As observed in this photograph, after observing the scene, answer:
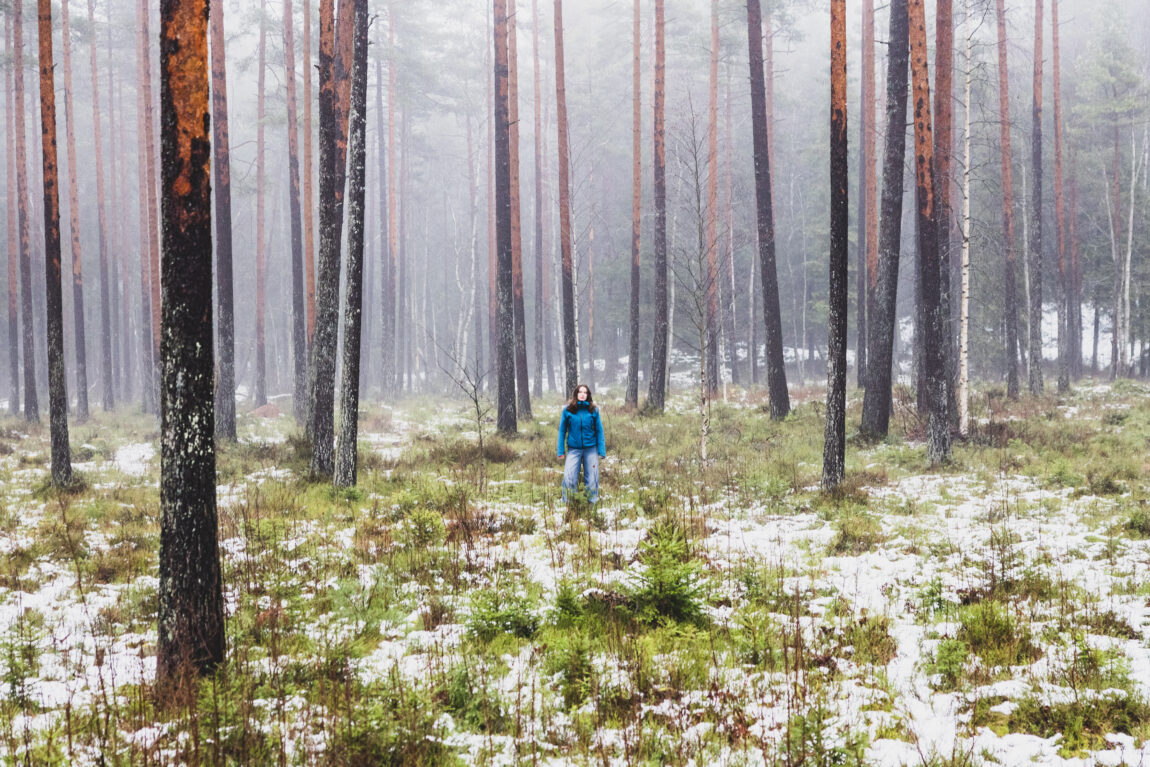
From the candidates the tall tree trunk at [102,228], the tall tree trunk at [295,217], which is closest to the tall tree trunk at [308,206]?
the tall tree trunk at [295,217]

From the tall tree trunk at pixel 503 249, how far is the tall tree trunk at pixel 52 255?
8027mm

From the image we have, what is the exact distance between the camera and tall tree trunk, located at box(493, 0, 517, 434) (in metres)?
15.7

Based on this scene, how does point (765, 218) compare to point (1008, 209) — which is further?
point (1008, 209)

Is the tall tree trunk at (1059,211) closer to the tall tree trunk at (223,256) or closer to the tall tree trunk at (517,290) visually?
the tall tree trunk at (517,290)

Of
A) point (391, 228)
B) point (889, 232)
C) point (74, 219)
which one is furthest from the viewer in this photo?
point (391, 228)

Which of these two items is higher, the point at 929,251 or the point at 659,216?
the point at 659,216

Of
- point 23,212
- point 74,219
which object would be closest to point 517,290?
point 23,212


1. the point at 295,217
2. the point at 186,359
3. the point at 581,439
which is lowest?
the point at 581,439

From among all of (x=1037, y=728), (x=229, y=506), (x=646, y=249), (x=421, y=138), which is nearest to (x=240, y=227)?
(x=421, y=138)

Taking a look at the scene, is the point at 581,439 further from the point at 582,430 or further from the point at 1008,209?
the point at 1008,209

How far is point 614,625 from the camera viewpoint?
15.1 feet

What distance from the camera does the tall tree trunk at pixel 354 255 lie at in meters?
9.16

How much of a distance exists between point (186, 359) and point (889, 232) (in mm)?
12970

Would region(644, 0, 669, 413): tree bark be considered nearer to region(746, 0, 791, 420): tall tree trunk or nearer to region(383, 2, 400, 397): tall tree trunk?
region(746, 0, 791, 420): tall tree trunk
